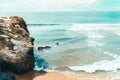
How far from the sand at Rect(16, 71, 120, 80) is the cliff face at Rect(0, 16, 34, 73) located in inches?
36.1

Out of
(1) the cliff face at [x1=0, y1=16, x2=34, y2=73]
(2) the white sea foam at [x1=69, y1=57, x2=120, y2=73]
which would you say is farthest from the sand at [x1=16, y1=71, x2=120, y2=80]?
(2) the white sea foam at [x1=69, y1=57, x2=120, y2=73]

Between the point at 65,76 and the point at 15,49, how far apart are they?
5664mm

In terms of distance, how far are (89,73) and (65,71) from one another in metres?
2.63

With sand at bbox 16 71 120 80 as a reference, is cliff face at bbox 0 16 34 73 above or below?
above

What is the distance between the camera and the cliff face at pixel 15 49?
25616 mm

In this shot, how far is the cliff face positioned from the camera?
25.6 metres

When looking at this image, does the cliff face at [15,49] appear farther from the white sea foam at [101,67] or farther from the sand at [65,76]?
the white sea foam at [101,67]

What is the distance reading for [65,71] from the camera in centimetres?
2853

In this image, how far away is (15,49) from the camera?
26.7m

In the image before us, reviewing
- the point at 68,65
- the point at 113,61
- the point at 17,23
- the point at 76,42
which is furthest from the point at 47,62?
the point at 76,42

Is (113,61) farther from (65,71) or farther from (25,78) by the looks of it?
(25,78)

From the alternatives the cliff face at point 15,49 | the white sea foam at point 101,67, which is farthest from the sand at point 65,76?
the white sea foam at point 101,67

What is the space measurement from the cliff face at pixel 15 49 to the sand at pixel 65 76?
3.01 ft

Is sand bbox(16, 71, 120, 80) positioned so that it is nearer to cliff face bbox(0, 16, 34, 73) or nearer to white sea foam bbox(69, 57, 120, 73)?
cliff face bbox(0, 16, 34, 73)
